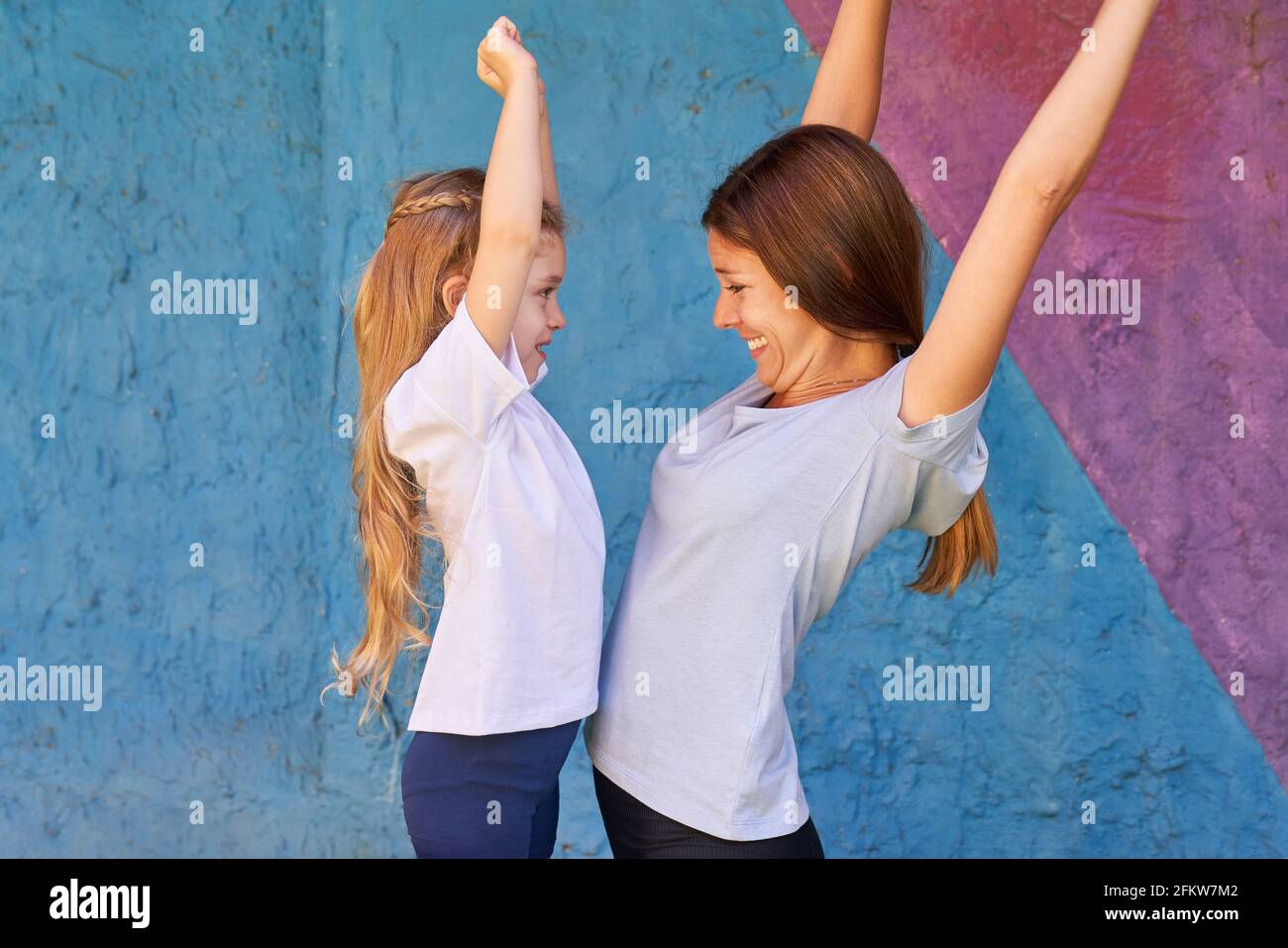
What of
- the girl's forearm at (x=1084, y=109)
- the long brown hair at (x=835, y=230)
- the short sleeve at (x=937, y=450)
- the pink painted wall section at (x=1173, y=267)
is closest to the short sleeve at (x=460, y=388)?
the long brown hair at (x=835, y=230)

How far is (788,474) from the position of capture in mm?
1621

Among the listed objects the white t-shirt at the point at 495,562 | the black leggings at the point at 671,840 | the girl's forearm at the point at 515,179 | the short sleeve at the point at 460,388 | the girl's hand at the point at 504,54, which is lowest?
the black leggings at the point at 671,840

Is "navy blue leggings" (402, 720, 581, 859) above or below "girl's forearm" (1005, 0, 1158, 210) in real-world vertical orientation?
below

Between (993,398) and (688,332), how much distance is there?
29.1 inches

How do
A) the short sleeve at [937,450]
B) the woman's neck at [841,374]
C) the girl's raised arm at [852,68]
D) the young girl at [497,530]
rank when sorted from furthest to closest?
the girl's raised arm at [852,68], the woman's neck at [841,374], the young girl at [497,530], the short sleeve at [937,450]

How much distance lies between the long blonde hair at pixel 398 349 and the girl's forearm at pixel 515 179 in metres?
0.22

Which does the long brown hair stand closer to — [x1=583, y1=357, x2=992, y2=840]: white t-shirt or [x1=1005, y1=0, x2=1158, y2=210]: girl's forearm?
[x1=583, y1=357, x2=992, y2=840]: white t-shirt

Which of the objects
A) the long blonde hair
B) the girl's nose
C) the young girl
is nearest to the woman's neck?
the girl's nose

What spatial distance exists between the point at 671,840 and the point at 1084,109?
1079mm

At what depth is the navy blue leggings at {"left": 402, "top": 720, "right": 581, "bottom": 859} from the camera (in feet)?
5.61

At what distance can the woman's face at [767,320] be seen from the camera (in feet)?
5.69

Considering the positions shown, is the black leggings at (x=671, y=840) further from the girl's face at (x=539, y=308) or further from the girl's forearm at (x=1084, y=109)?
the girl's forearm at (x=1084, y=109)

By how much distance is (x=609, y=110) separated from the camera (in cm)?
289

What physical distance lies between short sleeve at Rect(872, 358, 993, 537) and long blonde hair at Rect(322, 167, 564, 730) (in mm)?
638
